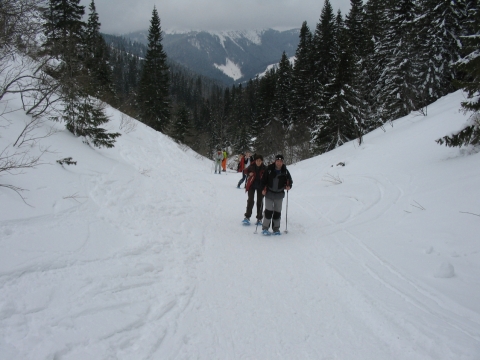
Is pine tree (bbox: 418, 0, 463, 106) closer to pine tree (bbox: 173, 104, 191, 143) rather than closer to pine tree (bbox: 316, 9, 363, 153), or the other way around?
pine tree (bbox: 316, 9, 363, 153)

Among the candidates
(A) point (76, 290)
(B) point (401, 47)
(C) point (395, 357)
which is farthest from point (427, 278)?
(B) point (401, 47)

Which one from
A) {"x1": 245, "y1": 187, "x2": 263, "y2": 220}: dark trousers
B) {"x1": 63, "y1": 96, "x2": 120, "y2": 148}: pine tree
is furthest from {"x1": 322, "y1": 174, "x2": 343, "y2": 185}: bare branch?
{"x1": 63, "y1": 96, "x2": 120, "y2": 148}: pine tree

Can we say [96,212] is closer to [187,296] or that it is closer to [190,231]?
[190,231]

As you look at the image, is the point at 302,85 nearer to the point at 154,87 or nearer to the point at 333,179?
the point at 154,87

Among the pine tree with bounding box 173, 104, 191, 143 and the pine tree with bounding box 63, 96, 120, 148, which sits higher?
the pine tree with bounding box 173, 104, 191, 143

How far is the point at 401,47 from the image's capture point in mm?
23859

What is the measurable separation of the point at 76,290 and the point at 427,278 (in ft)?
17.3

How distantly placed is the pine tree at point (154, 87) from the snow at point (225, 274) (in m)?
24.6

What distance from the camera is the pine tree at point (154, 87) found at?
104ft

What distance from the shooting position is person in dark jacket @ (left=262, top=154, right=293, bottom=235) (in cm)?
686

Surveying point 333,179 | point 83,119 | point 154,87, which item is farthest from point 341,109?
point 154,87

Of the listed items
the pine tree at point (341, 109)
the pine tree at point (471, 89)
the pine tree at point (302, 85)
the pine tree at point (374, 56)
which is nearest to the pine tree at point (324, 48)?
the pine tree at point (302, 85)

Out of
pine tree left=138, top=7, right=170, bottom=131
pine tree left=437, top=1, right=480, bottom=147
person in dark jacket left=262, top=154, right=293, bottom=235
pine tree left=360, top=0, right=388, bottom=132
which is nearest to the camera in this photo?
person in dark jacket left=262, top=154, right=293, bottom=235

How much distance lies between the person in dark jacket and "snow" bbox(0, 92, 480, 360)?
430mm
